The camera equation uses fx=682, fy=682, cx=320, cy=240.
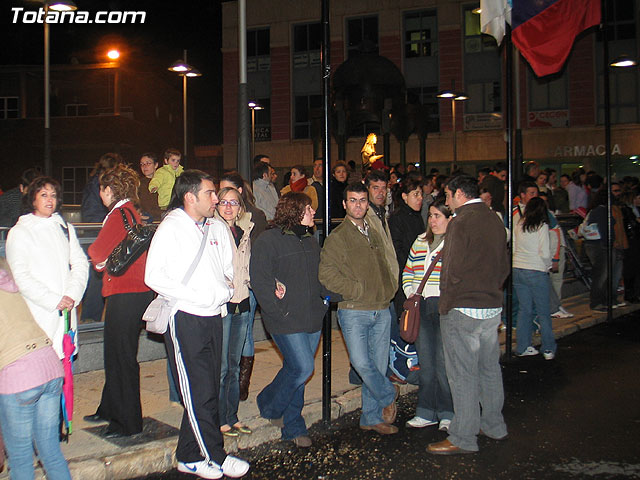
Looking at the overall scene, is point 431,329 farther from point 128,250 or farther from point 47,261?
point 47,261

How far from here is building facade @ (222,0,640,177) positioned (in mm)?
32562

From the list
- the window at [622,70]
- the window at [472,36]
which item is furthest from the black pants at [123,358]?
the window at [472,36]

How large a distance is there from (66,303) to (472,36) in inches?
1275

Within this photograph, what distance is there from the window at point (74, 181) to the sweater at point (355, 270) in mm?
33296

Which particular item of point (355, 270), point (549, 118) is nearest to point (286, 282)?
point (355, 270)

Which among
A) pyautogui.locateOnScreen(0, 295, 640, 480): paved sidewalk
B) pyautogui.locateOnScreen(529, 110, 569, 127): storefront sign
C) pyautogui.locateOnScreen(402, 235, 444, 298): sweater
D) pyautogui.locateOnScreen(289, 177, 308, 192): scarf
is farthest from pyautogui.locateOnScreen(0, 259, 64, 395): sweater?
pyautogui.locateOnScreen(529, 110, 569, 127): storefront sign

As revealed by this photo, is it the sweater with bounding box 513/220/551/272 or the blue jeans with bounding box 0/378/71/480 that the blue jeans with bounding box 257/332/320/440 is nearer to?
the blue jeans with bounding box 0/378/71/480

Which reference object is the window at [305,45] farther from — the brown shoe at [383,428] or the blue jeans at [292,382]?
the blue jeans at [292,382]

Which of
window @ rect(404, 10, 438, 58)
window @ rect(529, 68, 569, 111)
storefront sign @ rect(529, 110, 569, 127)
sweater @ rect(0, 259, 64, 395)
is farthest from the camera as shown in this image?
window @ rect(404, 10, 438, 58)

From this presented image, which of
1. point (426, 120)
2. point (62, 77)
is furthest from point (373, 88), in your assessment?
point (62, 77)

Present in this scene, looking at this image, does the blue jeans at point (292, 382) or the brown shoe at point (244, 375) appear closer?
the blue jeans at point (292, 382)

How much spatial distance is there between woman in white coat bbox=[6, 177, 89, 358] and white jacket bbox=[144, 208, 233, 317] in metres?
0.80

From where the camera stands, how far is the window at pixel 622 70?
32.1m

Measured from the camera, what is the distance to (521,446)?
18.6 ft
